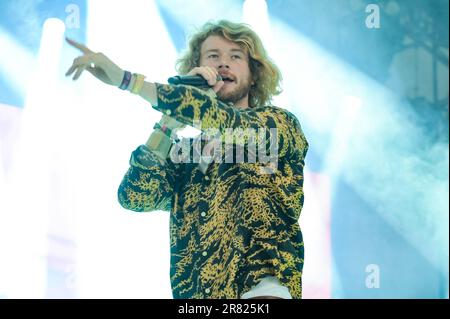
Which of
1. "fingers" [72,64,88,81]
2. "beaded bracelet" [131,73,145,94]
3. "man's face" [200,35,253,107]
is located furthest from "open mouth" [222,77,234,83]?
"fingers" [72,64,88,81]

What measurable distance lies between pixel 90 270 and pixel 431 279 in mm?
2139

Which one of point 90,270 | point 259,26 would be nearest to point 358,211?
point 259,26

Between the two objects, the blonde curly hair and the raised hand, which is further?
the blonde curly hair

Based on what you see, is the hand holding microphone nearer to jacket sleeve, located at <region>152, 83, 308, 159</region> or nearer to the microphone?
the microphone

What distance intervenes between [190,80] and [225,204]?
38cm

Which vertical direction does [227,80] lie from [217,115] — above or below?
above

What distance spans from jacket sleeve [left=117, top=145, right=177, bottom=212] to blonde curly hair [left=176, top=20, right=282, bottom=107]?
0.49 meters

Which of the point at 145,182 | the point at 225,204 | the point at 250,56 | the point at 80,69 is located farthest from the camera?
the point at 250,56

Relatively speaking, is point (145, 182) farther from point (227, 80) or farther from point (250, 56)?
point (250, 56)

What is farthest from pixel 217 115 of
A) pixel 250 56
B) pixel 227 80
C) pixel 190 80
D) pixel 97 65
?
pixel 250 56

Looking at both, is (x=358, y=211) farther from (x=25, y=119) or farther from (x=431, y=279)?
(x=25, y=119)

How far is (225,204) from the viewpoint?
2.26 meters

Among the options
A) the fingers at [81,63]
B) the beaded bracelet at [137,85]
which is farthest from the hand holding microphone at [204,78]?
the fingers at [81,63]

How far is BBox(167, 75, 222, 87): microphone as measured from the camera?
7.29ft
